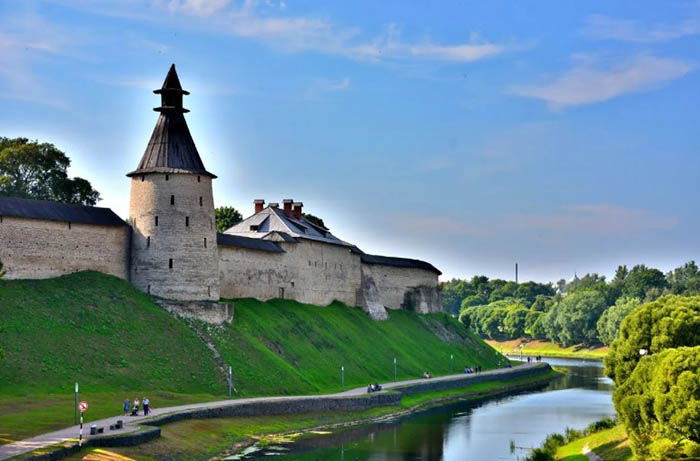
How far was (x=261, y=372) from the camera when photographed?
2234 inches

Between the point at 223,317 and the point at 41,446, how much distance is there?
85.0 ft

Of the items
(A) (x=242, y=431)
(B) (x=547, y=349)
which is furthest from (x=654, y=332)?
(B) (x=547, y=349)

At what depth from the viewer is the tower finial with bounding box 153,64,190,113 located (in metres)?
61.6

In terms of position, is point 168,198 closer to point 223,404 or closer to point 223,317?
point 223,317

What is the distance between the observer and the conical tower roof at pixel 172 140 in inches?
2397

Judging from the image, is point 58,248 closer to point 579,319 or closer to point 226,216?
point 226,216

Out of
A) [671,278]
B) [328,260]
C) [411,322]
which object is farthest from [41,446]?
[671,278]

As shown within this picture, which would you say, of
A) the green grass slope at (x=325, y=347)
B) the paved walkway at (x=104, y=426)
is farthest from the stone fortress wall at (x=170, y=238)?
the paved walkway at (x=104, y=426)

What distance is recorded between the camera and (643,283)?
162m

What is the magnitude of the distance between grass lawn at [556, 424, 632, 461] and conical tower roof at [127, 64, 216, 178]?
92.4ft

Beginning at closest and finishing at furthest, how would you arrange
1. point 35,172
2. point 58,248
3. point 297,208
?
point 58,248 → point 35,172 → point 297,208

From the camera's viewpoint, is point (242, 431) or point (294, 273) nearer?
point (242, 431)

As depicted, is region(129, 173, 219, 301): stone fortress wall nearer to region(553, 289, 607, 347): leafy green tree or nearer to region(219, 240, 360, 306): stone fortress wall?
region(219, 240, 360, 306): stone fortress wall

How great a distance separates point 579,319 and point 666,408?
100m
